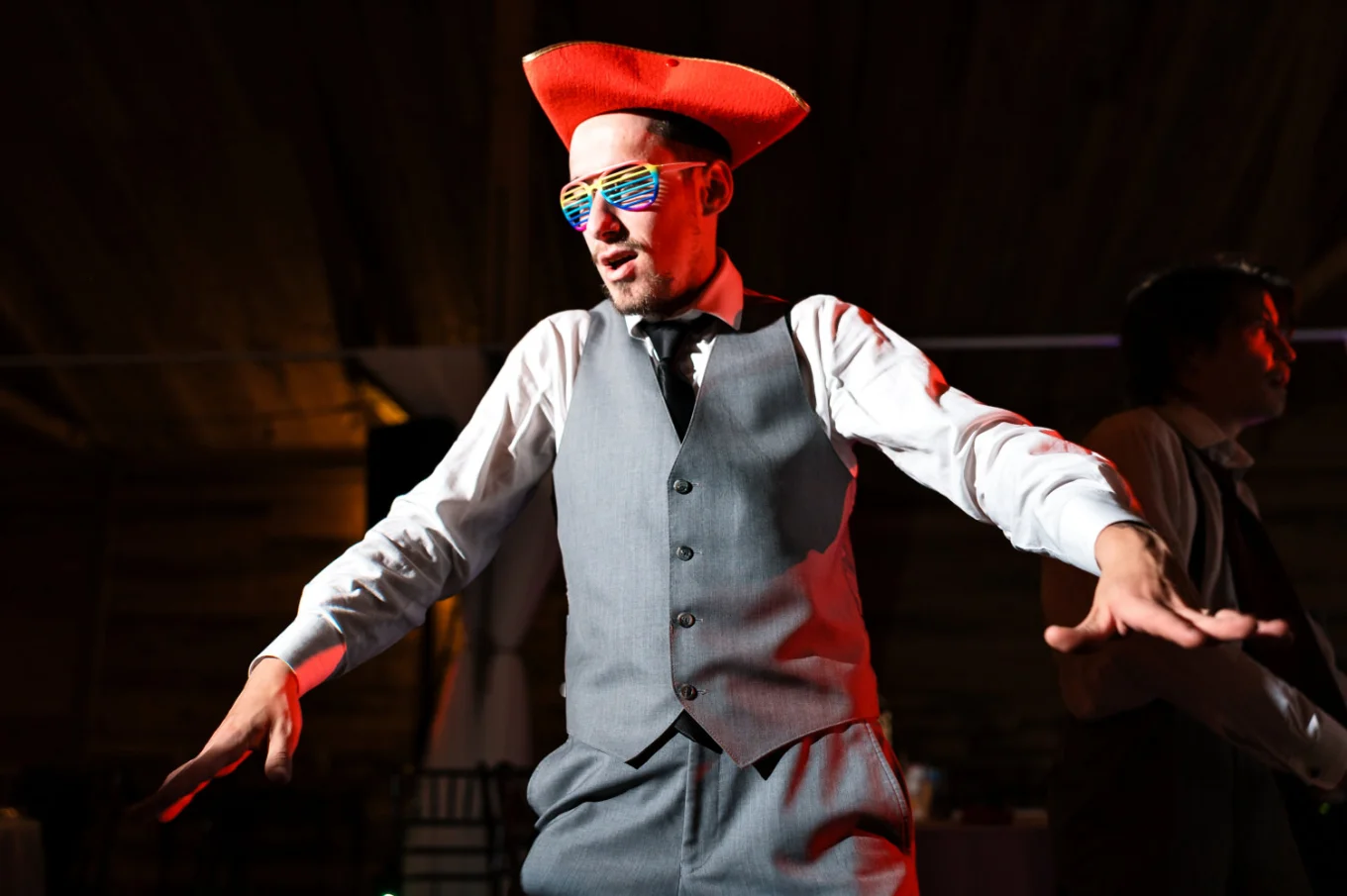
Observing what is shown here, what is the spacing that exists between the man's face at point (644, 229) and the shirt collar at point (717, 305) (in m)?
0.01

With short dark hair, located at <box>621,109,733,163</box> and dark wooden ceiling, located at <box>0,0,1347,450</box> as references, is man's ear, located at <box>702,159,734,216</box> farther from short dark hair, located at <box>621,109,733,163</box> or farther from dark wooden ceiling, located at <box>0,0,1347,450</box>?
dark wooden ceiling, located at <box>0,0,1347,450</box>

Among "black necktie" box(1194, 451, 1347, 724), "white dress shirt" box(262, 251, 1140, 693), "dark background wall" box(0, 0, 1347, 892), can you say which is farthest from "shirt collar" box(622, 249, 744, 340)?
"dark background wall" box(0, 0, 1347, 892)

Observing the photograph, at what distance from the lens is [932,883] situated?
255 cm

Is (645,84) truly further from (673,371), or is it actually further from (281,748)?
(281,748)

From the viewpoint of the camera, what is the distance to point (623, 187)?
133cm

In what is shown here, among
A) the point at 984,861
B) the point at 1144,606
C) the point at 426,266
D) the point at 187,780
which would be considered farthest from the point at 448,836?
the point at 1144,606

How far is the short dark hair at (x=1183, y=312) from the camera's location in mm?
2115

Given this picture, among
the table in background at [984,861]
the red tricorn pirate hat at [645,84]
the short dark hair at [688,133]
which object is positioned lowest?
the table in background at [984,861]

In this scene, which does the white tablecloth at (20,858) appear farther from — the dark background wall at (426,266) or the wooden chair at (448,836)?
the dark background wall at (426,266)

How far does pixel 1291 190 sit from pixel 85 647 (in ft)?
26.1

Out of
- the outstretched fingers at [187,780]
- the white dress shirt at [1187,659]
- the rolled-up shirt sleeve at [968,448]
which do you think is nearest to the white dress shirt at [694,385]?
the rolled-up shirt sleeve at [968,448]

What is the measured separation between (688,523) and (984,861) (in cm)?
172

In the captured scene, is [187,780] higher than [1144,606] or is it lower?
lower

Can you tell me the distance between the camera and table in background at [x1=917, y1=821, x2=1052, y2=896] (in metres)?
2.55
